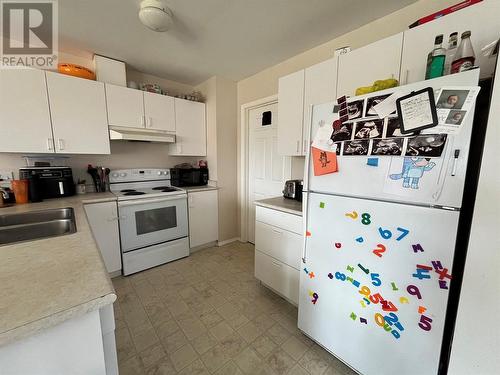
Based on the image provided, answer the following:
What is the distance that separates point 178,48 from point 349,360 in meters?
2.97

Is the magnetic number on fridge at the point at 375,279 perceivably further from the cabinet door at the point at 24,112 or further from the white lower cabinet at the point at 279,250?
the cabinet door at the point at 24,112

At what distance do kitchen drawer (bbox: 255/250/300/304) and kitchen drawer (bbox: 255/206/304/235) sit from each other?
34 cm

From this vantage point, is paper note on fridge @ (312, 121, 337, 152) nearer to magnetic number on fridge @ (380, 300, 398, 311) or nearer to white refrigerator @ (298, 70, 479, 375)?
white refrigerator @ (298, 70, 479, 375)

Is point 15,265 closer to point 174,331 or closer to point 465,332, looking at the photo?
point 174,331

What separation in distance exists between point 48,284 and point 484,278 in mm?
1434

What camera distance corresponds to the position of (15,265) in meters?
0.74

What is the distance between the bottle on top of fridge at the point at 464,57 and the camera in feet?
2.89

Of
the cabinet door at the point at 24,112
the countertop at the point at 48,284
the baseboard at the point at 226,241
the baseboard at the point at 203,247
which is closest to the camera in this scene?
the countertop at the point at 48,284

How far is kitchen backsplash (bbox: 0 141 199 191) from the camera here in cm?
204

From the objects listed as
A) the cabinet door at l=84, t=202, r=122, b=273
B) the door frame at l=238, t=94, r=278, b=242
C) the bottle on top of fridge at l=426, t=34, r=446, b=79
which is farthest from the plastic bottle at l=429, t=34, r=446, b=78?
the cabinet door at l=84, t=202, r=122, b=273

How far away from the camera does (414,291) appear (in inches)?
36.9

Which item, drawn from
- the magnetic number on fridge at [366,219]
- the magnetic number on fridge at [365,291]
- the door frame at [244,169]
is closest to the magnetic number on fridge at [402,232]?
the magnetic number on fridge at [366,219]

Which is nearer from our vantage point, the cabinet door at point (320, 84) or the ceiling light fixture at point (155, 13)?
the ceiling light fixture at point (155, 13)

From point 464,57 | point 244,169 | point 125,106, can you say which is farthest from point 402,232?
point 125,106
